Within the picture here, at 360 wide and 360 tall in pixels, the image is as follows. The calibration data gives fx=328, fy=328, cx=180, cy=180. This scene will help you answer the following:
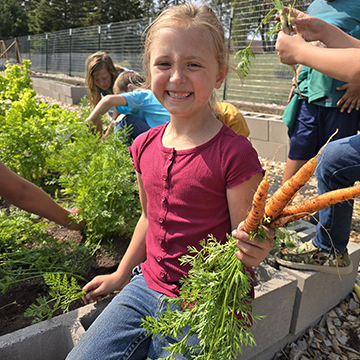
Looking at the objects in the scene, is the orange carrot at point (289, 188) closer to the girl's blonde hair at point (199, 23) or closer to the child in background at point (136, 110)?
the girl's blonde hair at point (199, 23)

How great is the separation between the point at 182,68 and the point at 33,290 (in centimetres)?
153

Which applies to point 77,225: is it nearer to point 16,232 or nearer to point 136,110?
point 16,232

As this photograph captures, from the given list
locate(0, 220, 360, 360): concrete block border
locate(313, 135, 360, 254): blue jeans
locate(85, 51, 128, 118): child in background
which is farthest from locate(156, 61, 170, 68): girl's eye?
locate(85, 51, 128, 118): child in background

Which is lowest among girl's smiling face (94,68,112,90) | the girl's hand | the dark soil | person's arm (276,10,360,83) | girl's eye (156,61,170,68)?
the dark soil

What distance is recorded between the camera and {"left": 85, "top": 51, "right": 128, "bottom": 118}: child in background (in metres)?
4.89

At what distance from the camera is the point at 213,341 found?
3.72 feet

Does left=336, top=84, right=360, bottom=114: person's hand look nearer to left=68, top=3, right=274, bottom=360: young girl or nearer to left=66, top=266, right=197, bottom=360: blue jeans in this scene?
left=68, top=3, right=274, bottom=360: young girl

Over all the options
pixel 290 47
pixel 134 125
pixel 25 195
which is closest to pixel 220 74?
pixel 290 47

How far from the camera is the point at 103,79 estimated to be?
5.06 m

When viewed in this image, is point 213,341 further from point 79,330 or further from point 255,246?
point 79,330

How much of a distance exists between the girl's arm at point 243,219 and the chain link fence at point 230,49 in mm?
799

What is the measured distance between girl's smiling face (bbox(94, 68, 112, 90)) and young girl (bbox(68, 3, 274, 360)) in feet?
12.0

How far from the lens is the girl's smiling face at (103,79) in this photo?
4.95m

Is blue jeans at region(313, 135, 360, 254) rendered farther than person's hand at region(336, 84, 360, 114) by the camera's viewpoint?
No
